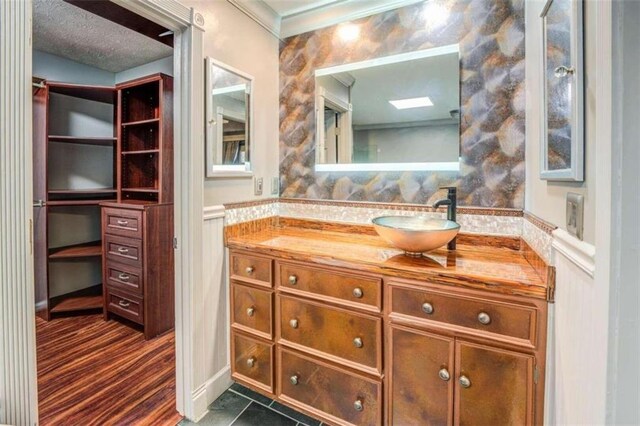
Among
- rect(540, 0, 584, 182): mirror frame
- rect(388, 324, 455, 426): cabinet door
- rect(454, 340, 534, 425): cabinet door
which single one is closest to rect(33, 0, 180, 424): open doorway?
rect(388, 324, 455, 426): cabinet door

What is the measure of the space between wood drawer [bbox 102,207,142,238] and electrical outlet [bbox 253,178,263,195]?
1.04 m

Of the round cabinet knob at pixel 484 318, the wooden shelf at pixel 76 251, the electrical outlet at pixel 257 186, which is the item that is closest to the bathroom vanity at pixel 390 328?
the round cabinet knob at pixel 484 318

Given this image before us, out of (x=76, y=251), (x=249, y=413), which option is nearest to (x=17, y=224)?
(x=249, y=413)

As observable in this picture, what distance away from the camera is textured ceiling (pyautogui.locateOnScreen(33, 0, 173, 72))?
2.19 meters

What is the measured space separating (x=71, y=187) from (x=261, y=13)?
8.36 feet

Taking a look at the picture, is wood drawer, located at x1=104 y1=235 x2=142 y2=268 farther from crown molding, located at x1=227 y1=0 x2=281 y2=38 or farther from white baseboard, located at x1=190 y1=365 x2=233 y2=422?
crown molding, located at x1=227 y1=0 x2=281 y2=38

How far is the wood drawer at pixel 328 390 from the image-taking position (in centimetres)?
146

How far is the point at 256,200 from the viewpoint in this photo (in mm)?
2166

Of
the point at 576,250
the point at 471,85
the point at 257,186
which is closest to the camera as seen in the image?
the point at 576,250

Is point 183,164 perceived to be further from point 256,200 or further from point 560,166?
point 560,166

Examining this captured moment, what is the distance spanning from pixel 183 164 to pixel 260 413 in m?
1.43

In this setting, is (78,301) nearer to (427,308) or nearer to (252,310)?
(252,310)

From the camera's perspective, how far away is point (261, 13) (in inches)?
82.8

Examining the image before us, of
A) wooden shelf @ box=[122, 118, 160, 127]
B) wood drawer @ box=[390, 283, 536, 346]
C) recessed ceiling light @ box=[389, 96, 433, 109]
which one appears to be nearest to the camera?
wood drawer @ box=[390, 283, 536, 346]
